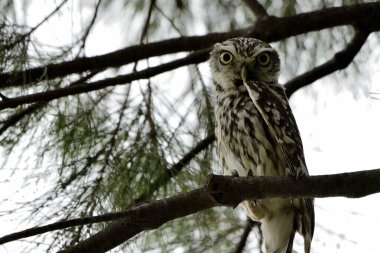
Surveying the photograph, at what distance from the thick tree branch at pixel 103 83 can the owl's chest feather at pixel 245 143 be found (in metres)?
0.36

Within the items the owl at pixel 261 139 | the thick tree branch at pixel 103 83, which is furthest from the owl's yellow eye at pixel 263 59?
the thick tree branch at pixel 103 83

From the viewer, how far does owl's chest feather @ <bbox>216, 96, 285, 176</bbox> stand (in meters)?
2.69

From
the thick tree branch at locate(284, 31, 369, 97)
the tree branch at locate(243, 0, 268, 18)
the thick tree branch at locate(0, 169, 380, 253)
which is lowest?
the thick tree branch at locate(0, 169, 380, 253)

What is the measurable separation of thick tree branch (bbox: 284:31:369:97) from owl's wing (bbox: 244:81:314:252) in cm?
50

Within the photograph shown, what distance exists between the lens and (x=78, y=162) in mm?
2992

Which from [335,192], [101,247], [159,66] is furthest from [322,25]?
[101,247]

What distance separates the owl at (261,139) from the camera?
8.79ft

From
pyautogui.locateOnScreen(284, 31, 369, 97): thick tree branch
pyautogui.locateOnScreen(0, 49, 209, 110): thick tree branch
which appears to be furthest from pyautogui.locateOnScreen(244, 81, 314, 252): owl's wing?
pyautogui.locateOnScreen(284, 31, 369, 97): thick tree branch

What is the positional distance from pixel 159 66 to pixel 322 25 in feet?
2.35

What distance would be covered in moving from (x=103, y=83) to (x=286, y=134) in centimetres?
69

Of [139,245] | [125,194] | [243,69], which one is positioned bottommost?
[139,245]

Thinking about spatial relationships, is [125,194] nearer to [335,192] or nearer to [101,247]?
[101,247]

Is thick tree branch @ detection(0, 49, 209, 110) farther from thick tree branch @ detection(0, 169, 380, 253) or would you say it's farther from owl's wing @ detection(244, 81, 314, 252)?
thick tree branch @ detection(0, 169, 380, 253)

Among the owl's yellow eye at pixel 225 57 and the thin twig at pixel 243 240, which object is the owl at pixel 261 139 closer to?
the owl's yellow eye at pixel 225 57
